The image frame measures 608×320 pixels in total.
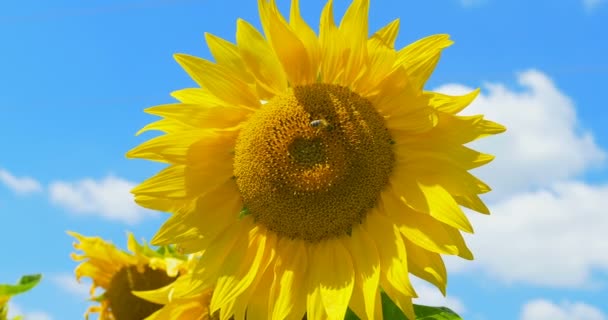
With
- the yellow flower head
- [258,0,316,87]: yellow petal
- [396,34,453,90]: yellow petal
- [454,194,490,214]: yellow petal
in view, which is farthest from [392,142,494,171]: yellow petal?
the yellow flower head

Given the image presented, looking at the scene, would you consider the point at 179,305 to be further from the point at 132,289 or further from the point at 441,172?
the point at 441,172

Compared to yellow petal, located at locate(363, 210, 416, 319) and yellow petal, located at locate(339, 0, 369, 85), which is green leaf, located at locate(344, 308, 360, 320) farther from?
yellow petal, located at locate(339, 0, 369, 85)

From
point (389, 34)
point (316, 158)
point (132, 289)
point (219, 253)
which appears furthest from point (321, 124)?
point (132, 289)

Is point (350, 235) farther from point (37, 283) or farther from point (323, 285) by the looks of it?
point (37, 283)

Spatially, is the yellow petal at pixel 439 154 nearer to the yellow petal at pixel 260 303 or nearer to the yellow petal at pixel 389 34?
the yellow petal at pixel 389 34

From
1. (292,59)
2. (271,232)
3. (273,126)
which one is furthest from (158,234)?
(292,59)
